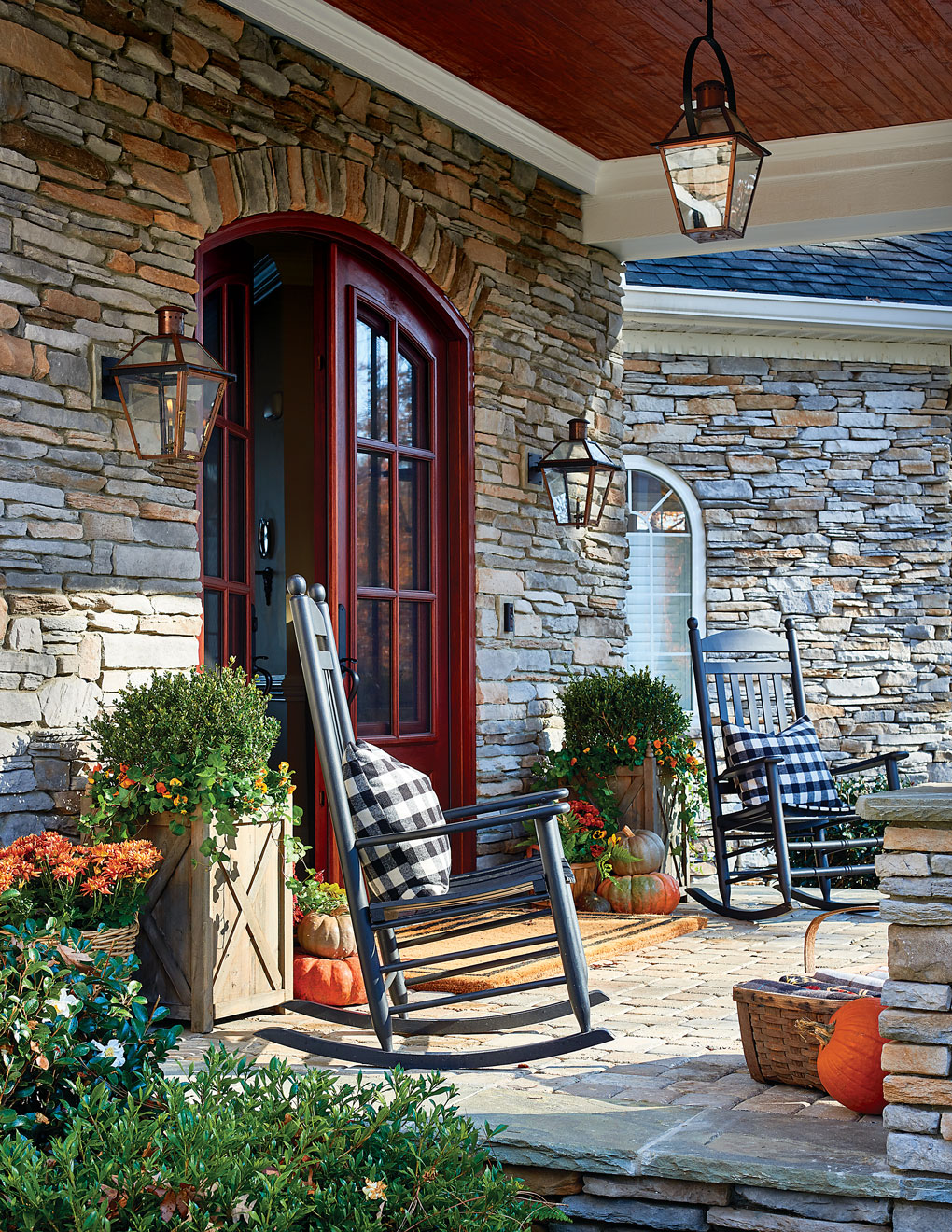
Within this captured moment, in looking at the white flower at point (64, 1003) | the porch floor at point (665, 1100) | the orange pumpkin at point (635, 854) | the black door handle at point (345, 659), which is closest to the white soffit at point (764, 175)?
the black door handle at point (345, 659)

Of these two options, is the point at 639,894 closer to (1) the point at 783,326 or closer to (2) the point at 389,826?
(2) the point at 389,826

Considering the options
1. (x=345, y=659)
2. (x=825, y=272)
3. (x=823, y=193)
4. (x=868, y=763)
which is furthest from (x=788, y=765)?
(x=825, y=272)

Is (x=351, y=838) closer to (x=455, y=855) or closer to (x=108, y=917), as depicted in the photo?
(x=108, y=917)

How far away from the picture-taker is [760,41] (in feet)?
17.3

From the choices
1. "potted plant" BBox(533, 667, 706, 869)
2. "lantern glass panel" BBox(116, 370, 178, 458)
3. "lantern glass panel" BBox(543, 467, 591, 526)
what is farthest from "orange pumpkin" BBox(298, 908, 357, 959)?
"lantern glass panel" BBox(543, 467, 591, 526)

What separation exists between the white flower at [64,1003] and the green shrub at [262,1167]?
10.5 inches

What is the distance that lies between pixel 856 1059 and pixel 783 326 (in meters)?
6.62

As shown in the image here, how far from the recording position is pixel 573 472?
21.5 feet

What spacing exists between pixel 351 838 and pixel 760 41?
354 cm

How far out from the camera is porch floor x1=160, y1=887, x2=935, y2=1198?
2.60 metres

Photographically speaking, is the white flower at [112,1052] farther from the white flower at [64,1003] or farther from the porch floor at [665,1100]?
the porch floor at [665,1100]

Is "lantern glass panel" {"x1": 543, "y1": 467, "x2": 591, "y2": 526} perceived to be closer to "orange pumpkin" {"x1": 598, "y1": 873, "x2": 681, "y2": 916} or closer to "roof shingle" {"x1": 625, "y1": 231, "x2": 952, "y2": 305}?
"orange pumpkin" {"x1": 598, "y1": 873, "x2": 681, "y2": 916}

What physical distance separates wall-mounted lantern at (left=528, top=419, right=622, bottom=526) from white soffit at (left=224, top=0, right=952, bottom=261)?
3.58 feet

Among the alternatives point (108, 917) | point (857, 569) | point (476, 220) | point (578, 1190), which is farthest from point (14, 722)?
point (857, 569)
